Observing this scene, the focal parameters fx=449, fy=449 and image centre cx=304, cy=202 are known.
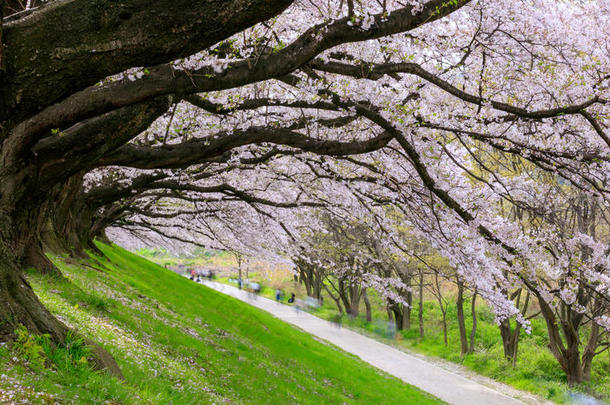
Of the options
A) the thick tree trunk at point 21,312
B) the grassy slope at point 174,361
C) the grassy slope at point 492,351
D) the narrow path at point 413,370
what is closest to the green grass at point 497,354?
the grassy slope at point 492,351

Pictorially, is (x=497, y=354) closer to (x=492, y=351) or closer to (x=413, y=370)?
(x=492, y=351)

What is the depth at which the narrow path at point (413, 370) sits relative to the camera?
64.4ft

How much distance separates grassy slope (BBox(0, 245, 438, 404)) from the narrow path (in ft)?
12.6

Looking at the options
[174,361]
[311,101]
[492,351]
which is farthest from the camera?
[492,351]

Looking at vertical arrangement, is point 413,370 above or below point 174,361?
below

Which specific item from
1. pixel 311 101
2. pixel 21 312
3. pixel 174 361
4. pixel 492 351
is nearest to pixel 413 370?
pixel 492 351

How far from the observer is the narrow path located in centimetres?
1962

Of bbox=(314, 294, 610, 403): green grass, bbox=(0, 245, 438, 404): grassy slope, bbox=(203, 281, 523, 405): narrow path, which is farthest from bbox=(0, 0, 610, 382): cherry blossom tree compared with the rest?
bbox=(314, 294, 610, 403): green grass

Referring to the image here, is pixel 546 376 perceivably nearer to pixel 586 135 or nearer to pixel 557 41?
pixel 586 135

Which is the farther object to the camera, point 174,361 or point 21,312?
point 174,361

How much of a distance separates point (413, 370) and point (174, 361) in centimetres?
1881

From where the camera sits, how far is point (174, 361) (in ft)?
26.6

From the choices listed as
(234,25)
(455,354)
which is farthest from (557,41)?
(455,354)

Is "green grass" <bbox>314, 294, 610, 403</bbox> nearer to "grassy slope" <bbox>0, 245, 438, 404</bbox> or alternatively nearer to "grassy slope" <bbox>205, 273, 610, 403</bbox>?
"grassy slope" <bbox>205, 273, 610, 403</bbox>
